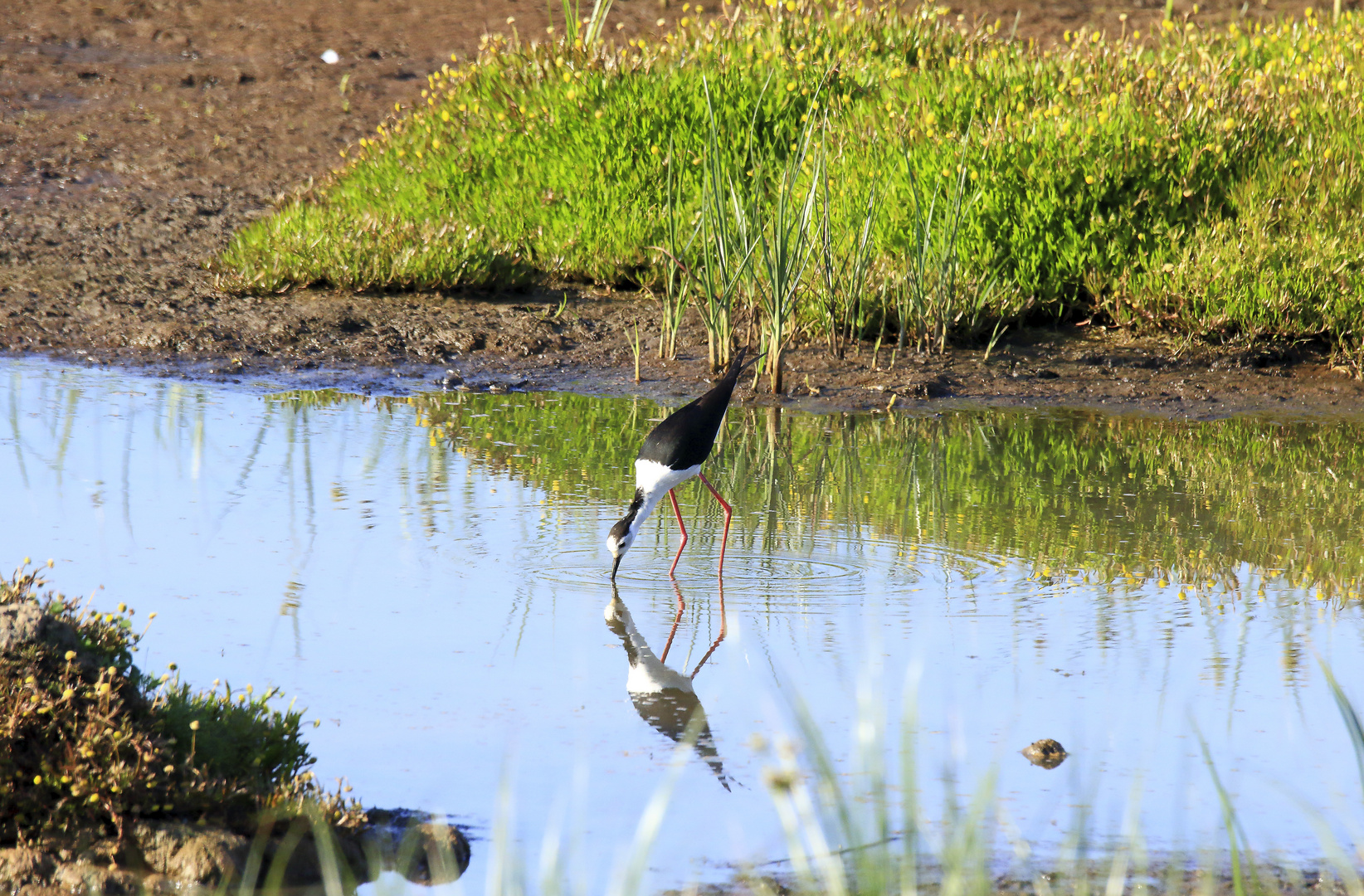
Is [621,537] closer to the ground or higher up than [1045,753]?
higher up

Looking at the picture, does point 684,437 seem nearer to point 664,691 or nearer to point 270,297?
point 664,691

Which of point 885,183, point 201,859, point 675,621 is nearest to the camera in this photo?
point 201,859

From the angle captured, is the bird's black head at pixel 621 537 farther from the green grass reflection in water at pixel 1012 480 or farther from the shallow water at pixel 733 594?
the green grass reflection in water at pixel 1012 480

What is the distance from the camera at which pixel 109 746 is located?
326 centimetres

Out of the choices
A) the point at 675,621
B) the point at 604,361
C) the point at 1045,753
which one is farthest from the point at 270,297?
the point at 1045,753

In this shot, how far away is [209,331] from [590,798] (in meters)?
6.17

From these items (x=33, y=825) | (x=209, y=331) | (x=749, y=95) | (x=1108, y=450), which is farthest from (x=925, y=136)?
(x=33, y=825)

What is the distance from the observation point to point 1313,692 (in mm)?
4207

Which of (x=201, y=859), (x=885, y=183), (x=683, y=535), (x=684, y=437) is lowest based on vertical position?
(x=201, y=859)

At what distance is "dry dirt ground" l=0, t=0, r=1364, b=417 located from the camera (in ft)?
27.8

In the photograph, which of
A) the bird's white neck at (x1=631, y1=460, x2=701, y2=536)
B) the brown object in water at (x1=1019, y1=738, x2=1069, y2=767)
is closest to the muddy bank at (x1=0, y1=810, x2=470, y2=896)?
the brown object in water at (x1=1019, y1=738, x2=1069, y2=767)

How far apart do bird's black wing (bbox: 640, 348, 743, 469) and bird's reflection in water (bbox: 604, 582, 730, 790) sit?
2.23 ft

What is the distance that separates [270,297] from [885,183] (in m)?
3.92

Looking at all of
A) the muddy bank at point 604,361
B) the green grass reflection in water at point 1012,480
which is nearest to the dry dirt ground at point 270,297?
the muddy bank at point 604,361
